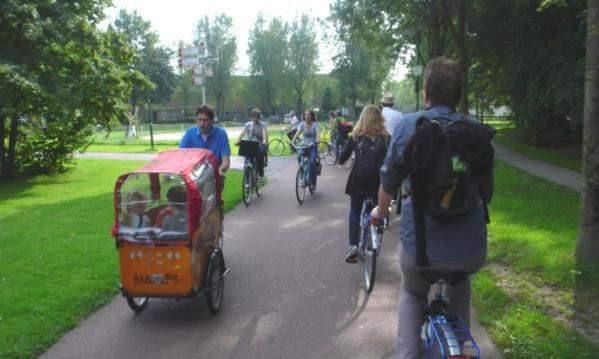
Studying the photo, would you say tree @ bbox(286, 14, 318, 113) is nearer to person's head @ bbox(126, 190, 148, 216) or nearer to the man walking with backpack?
person's head @ bbox(126, 190, 148, 216)

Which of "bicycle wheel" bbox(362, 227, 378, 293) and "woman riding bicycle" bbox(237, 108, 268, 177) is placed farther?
"woman riding bicycle" bbox(237, 108, 268, 177)

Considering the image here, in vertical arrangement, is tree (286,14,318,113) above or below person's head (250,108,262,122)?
above

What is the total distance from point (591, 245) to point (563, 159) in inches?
543

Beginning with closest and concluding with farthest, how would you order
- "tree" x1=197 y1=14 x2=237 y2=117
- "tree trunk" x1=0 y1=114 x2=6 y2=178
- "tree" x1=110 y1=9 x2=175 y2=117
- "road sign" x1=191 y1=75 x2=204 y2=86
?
"tree trunk" x1=0 y1=114 x2=6 y2=178, "road sign" x1=191 y1=75 x2=204 y2=86, "tree" x1=110 y1=9 x2=175 y2=117, "tree" x1=197 y1=14 x2=237 y2=117

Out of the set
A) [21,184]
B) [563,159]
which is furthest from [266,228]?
[563,159]

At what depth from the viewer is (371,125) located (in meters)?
5.52

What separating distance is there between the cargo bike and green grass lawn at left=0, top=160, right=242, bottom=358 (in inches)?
29.2

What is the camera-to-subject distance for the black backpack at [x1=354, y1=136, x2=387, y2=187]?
5.50 m

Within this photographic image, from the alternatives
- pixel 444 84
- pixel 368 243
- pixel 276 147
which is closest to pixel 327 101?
pixel 276 147

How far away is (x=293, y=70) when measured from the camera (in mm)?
79062

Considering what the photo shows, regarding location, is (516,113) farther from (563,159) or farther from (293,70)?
(293,70)

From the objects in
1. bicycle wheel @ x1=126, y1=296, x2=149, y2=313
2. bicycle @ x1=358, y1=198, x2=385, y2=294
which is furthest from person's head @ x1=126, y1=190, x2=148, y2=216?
bicycle @ x1=358, y1=198, x2=385, y2=294

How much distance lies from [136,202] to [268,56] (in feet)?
252

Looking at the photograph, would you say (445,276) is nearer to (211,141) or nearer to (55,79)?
(211,141)
